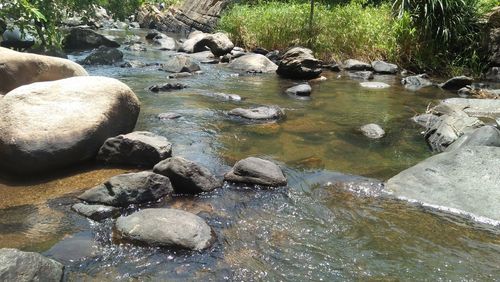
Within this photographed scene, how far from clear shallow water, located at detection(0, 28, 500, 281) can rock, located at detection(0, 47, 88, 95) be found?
129cm

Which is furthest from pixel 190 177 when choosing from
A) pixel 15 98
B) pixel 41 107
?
pixel 15 98

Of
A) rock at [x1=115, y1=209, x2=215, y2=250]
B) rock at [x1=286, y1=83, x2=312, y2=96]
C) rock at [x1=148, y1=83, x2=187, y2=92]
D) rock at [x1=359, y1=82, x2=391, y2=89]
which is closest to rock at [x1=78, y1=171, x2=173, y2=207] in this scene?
rock at [x1=115, y1=209, x2=215, y2=250]

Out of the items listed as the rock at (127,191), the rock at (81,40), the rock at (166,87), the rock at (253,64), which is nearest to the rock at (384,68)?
the rock at (253,64)

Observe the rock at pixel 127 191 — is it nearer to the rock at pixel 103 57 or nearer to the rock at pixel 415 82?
the rock at pixel 415 82

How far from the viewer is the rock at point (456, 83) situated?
10.5 metres

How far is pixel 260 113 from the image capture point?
7457 mm

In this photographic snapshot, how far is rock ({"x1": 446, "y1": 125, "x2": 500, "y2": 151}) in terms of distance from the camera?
5.64 m

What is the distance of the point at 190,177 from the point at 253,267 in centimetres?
141

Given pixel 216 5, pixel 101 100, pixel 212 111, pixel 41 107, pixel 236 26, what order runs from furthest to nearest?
pixel 216 5
pixel 236 26
pixel 212 111
pixel 101 100
pixel 41 107

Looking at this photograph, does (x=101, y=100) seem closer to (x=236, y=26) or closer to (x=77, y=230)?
(x=77, y=230)

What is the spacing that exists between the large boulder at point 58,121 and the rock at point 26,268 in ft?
6.55

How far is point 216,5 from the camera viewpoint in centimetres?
2127

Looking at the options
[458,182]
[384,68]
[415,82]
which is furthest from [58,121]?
[384,68]

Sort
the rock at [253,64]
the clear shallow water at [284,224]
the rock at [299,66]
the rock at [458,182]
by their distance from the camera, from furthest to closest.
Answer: the rock at [253,64]
the rock at [299,66]
the rock at [458,182]
the clear shallow water at [284,224]
